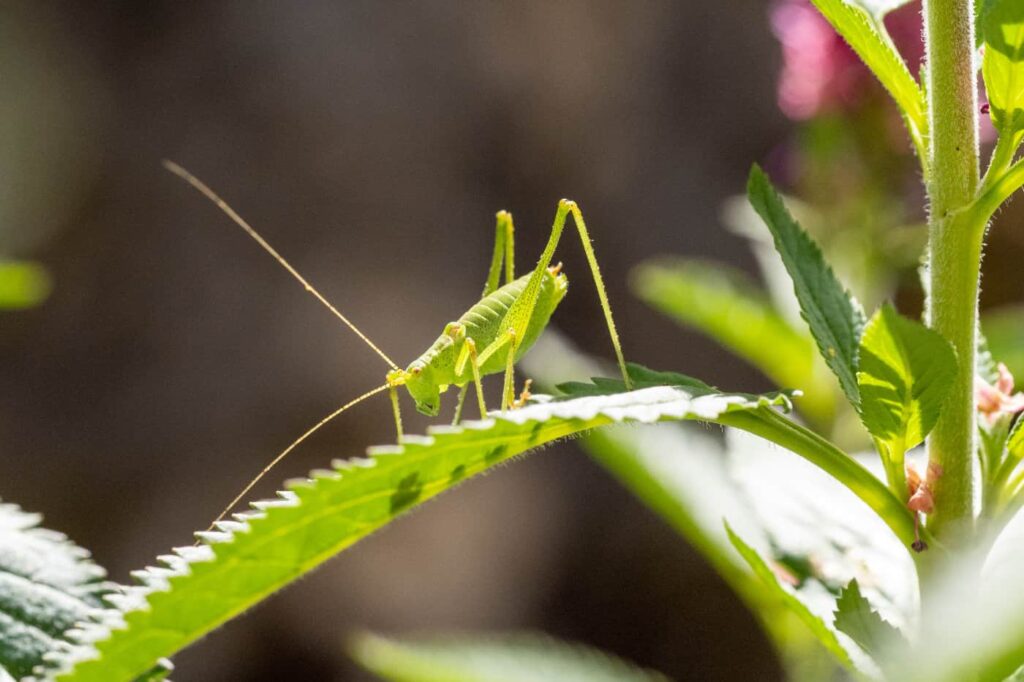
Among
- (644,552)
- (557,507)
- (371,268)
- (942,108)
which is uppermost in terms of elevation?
(371,268)

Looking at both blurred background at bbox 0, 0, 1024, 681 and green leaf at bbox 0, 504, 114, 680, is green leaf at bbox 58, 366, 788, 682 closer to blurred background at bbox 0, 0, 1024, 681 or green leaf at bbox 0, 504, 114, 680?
green leaf at bbox 0, 504, 114, 680

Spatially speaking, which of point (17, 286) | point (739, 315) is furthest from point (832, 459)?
point (739, 315)

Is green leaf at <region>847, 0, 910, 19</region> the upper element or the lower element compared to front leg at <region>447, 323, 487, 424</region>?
lower

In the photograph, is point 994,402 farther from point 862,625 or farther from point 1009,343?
point 1009,343

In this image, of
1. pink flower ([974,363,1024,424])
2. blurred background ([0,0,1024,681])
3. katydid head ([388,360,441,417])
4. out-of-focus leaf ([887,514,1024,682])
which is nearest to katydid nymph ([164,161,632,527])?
katydid head ([388,360,441,417])

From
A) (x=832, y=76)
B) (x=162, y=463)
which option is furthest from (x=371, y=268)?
(x=832, y=76)

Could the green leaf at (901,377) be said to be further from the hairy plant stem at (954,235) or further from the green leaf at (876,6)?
the green leaf at (876,6)

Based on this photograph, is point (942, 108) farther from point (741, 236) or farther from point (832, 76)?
point (741, 236)
